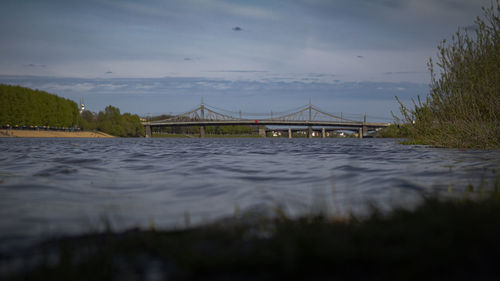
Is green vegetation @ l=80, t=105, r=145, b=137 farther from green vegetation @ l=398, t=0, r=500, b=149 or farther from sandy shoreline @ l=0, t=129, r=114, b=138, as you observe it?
green vegetation @ l=398, t=0, r=500, b=149

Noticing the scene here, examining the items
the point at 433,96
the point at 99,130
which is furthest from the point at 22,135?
the point at 433,96

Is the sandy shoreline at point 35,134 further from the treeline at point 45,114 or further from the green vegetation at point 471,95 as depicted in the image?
the green vegetation at point 471,95

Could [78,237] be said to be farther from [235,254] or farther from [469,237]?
[469,237]

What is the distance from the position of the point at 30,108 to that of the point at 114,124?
2873cm

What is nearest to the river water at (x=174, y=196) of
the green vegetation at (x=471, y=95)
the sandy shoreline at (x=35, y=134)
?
the green vegetation at (x=471, y=95)

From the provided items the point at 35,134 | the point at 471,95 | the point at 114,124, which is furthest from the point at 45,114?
the point at 471,95

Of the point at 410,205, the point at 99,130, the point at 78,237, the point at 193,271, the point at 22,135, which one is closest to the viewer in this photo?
the point at 193,271

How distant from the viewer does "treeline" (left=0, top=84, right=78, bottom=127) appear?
6581 cm

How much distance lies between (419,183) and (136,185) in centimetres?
434

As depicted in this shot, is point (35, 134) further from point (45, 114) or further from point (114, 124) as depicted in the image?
point (114, 124)

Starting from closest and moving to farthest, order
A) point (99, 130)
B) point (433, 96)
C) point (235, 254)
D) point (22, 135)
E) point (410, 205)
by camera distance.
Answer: point (235, 254), point (410, 205), point (433, 96), point (22, 135), point (99, 130)

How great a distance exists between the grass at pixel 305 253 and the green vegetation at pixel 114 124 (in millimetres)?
98493

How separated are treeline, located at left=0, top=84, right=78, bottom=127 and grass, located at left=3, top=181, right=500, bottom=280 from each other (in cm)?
7656

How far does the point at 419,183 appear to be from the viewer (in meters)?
5.44
